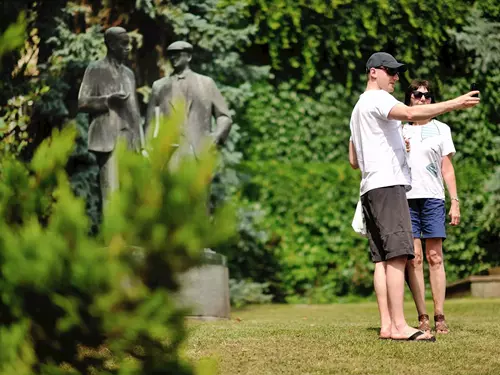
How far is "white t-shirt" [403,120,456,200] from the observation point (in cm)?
726

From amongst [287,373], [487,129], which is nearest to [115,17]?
[487,129]

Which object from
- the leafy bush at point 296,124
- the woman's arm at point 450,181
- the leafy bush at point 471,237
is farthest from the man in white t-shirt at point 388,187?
the leafy bush at point 296,124

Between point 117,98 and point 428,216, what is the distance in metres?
3.58

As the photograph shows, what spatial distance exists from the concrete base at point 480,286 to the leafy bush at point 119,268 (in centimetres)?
999

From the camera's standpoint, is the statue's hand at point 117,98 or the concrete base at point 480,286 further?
the concrete base at point 480,286

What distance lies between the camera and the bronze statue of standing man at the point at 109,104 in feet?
31.1

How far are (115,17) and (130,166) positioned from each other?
10.7 m

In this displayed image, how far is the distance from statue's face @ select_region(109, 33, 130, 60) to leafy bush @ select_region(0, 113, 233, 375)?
631cm

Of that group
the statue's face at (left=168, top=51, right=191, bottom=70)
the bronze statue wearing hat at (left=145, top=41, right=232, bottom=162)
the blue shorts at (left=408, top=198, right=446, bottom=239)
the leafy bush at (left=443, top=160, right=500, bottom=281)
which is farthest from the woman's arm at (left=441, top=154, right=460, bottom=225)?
the leafy bush at (left=443, top=160, right=500, bottom=281)

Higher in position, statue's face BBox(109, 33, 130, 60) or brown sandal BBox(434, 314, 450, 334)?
statue's face BBox(109, 33, 130, 60)

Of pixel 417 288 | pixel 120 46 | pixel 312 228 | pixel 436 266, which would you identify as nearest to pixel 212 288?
pixel 120 46

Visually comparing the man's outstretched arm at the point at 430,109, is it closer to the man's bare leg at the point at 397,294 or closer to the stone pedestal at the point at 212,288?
the man's bare leg at the point at 397,294

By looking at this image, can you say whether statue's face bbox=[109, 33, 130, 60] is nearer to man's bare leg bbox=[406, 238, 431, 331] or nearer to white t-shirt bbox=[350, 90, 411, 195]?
white t-shirt bbox=[350, 90, 411, 195]

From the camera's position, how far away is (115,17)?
13695 mm
